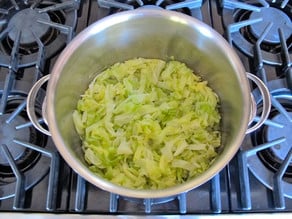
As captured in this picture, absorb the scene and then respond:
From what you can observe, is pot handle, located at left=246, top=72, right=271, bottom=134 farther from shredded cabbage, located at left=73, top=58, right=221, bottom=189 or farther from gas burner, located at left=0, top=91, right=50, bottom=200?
gas burner, located at left=0, top=91, right=50, bottom=200

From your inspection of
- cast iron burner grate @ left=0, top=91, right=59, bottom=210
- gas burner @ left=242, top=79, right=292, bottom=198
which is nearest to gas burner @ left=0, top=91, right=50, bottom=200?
cast iron burner grate @ left=0, top=91, right=59, bottom=210

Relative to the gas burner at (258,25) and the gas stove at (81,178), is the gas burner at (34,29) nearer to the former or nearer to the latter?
the gas stove at (81,178)

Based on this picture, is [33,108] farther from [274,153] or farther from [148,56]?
[274,153]

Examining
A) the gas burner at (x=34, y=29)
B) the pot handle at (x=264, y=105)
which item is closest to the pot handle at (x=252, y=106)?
the pot handle at (x=264, y=105)

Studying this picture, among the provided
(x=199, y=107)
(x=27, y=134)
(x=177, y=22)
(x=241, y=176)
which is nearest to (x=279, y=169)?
(x=241, y=176)

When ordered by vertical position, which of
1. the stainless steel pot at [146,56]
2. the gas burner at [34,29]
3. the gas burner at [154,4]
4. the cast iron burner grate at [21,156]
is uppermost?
the gas burner at [154,4]

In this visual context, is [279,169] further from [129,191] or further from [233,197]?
[129,191]
